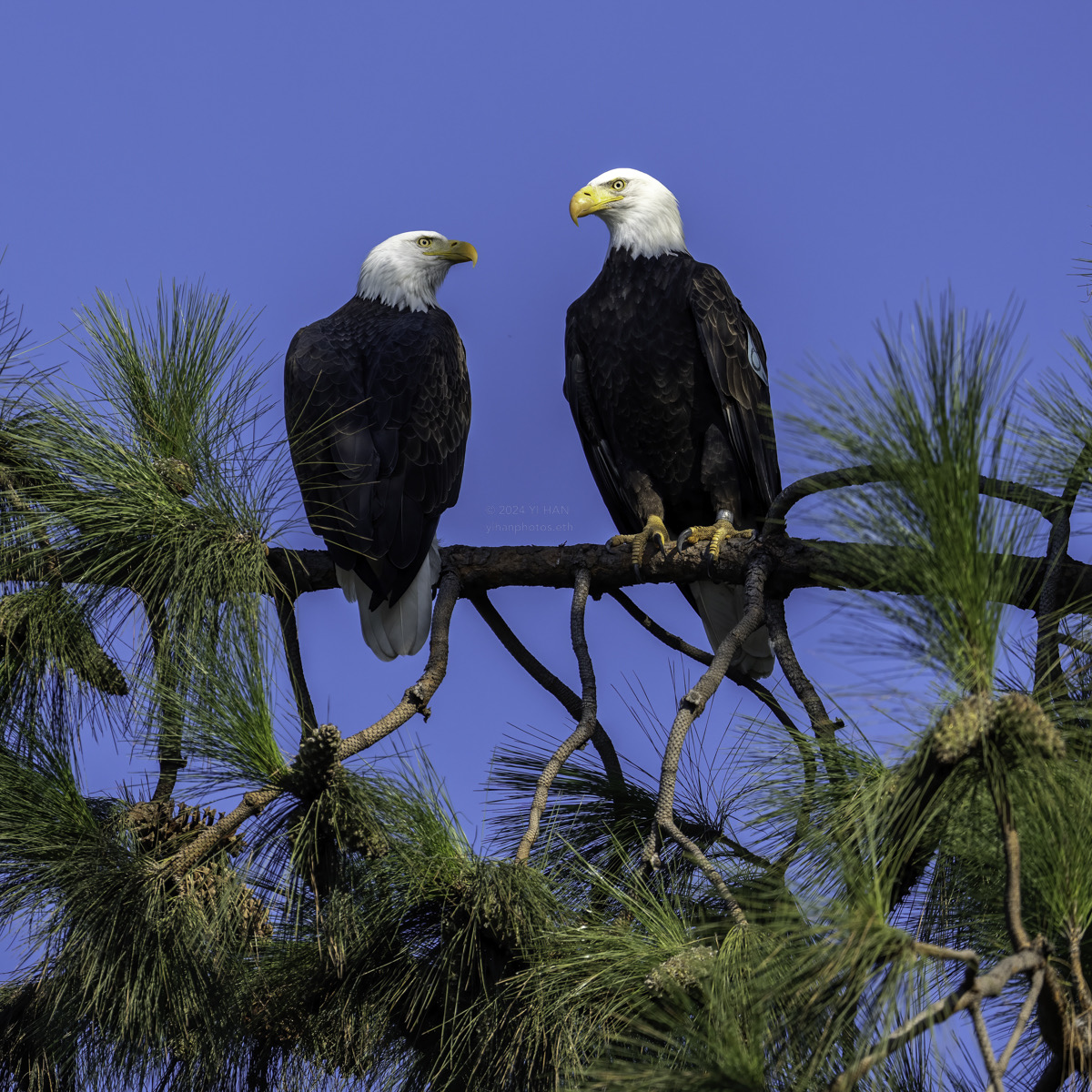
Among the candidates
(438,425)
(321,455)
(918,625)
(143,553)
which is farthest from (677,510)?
(918,625)

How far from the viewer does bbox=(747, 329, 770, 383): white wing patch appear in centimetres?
404

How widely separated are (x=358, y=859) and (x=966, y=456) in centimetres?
129

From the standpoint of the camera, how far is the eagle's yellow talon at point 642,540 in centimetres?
314

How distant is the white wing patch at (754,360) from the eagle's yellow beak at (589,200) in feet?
2.48

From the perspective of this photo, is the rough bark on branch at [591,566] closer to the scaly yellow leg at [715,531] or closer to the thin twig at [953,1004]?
the scaly yellow leg at [715,531]

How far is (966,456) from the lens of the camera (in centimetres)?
137

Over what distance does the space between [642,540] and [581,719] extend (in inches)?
35.4

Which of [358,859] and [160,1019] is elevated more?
[358,859]

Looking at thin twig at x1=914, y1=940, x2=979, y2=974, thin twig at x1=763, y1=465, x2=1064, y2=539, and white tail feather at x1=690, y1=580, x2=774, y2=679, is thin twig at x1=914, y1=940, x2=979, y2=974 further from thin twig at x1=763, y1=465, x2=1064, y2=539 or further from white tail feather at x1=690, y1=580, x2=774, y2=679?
white tail feather at x1=690, y1=580, x2=774, y2=679

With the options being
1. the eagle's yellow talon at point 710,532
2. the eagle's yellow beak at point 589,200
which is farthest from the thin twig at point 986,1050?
the eagle's yellow beak at point 589,200

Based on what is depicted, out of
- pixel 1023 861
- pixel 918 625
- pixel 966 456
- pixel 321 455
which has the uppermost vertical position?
pixel 321 455

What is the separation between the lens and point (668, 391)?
13.2 feet

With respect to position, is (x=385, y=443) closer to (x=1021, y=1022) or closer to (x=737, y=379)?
(x=737, y=379)

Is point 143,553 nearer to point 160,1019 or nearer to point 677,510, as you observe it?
point 160,1019
